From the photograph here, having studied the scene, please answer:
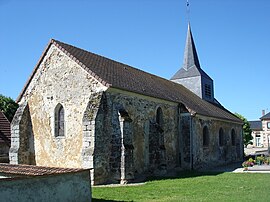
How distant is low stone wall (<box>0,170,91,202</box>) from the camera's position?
7047mm

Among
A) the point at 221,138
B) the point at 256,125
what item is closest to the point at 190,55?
the point at 221,138

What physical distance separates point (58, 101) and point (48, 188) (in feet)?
27.3

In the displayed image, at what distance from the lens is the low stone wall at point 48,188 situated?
705 centimetres

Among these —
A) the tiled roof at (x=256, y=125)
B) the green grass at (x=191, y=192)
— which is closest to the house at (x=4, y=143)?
the green grass at (x=191, y=192)

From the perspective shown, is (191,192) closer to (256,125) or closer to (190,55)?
(190,55)

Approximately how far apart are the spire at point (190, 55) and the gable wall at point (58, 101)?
17.5 meters

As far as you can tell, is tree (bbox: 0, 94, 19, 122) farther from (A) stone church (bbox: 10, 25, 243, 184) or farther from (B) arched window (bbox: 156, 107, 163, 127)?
(B) arched window (bbox: 156, 107, 163, 127)

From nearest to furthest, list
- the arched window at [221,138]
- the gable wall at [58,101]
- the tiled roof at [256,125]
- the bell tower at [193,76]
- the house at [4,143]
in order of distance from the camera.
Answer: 1. the gable wall at [58,101]
2. the house at [4,143]
3. the arched window at [221,138]
4. the bell tower at [193,76]
5. the tiled roof at [256,125]

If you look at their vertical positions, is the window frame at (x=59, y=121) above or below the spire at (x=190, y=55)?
below

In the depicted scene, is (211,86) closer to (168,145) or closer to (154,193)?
(168,145)

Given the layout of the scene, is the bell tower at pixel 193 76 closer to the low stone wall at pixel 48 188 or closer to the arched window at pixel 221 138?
the arched window at pixel 221 138

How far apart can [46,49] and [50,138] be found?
4.64 meters

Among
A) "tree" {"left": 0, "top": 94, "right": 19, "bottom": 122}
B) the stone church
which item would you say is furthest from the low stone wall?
"tree" {"left": 0, "top": 94, "right": 19, "bottom": 122}

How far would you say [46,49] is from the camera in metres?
16.5
